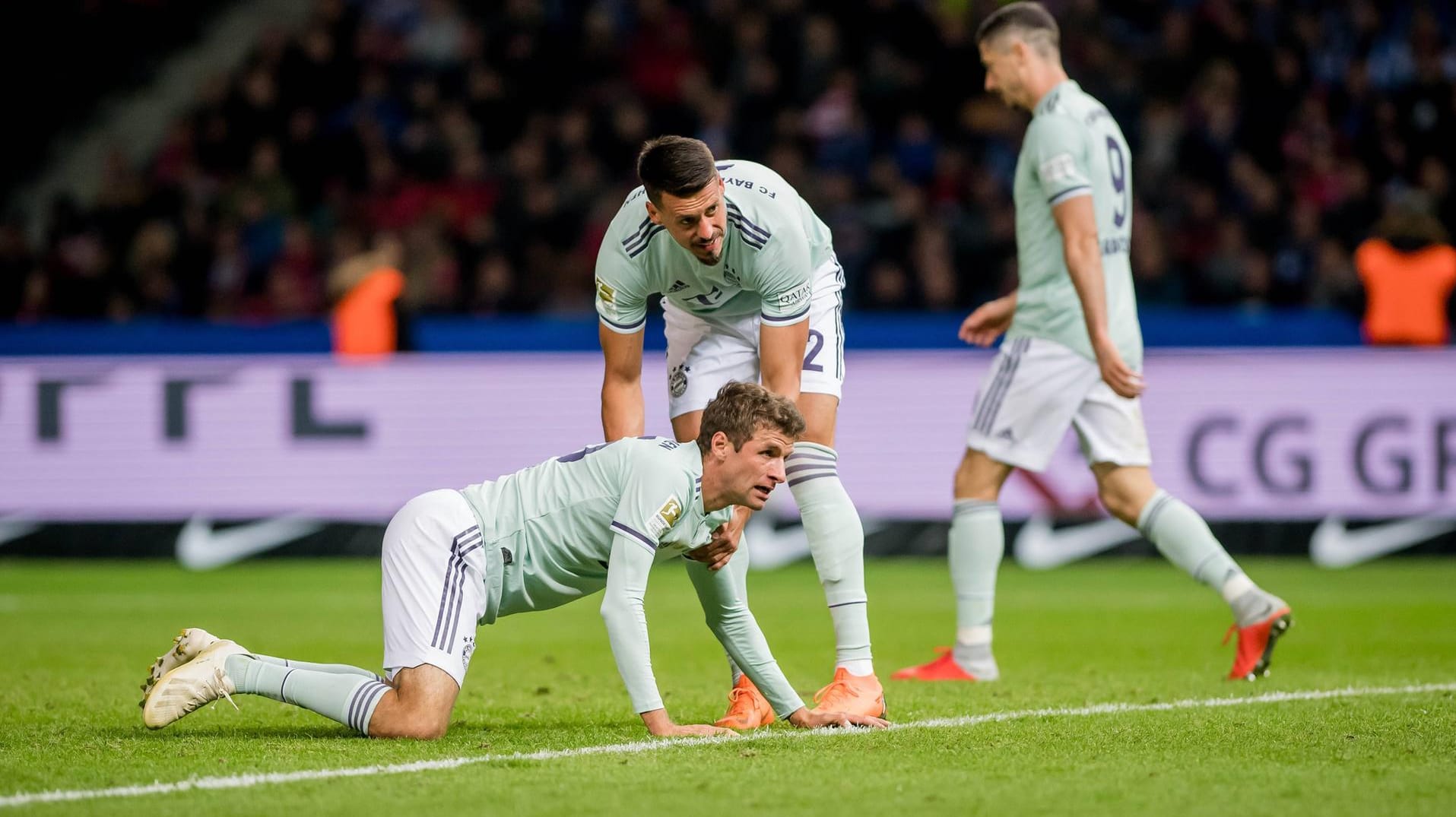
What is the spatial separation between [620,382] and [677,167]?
922 millimetres

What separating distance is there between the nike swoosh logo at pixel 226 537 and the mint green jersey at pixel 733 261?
→ 6073 mm

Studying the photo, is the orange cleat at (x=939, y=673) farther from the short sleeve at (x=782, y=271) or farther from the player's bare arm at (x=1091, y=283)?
the short sleeve at (x=782, y=271)

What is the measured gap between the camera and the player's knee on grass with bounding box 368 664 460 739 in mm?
5012

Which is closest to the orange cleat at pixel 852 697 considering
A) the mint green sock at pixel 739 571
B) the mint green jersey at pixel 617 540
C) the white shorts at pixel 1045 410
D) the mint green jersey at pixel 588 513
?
the mint green jersey at pixel 617 540

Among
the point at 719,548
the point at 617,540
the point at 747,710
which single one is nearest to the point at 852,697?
the point at 747,710

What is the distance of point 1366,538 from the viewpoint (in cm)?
1098

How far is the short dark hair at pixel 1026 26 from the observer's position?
22.1 ft

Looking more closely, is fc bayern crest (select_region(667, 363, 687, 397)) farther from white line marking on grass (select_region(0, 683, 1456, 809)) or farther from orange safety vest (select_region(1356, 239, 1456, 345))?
orange safety vest (select_region(1356, 239, 1456, 345))

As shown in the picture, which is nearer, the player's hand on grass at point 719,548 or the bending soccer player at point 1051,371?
the player's hand on grass at point 719,548

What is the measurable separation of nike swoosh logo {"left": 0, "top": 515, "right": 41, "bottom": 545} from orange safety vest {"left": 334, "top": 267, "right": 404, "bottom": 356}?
2.14 metres

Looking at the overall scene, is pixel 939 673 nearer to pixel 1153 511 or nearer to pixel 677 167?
pixel 1153 511

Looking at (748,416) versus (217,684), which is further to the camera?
(217,684)

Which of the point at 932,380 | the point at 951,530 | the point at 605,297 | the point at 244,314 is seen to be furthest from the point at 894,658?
the point at 244,314

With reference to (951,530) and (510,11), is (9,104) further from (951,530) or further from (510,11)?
(951,530)
